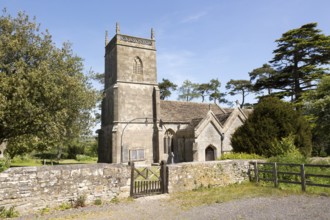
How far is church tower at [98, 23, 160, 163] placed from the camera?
2817 centimetres

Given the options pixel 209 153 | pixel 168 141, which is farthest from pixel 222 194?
pixel 168 141

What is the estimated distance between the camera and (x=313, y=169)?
13.3 m

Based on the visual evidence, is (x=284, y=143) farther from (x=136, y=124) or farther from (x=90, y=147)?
(x=90, y=147)

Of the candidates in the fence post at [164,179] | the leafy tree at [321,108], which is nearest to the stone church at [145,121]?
the leafy tree at [321,108]

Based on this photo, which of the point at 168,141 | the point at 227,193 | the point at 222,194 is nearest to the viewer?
the point at 222,194

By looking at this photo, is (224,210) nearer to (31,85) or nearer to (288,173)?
(288,173)

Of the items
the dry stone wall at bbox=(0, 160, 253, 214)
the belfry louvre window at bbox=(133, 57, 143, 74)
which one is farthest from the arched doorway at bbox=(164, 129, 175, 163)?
the dry stone wall at bbox=(0, 160, 253, 214)

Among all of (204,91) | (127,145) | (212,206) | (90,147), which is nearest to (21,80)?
(212,206)

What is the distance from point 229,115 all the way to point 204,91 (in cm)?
3979

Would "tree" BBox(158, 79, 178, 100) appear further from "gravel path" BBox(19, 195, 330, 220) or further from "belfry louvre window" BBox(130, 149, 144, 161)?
"gravel path" BBox(19, 195, 330, 220)

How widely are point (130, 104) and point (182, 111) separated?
757cm

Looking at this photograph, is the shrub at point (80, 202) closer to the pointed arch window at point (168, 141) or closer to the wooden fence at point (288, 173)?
the wooden fence at point (288, 173)

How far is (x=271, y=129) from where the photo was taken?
1941cm

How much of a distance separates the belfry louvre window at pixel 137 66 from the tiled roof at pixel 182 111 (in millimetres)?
5434
